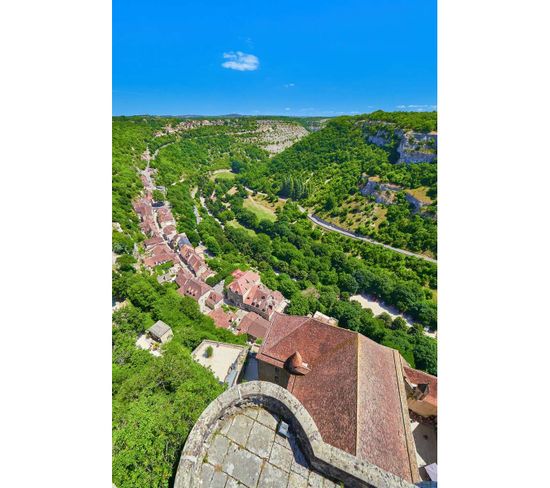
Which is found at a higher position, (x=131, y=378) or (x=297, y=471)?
(x=297, y=471)

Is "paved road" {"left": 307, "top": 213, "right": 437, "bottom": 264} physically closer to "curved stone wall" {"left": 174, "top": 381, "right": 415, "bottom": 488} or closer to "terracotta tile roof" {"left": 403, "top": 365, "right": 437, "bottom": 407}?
"terracotta tile roof" {"left": 403, "top": 365, "right": 437, "bottom": 407}

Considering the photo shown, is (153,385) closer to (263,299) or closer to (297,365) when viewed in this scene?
A: (297,365)

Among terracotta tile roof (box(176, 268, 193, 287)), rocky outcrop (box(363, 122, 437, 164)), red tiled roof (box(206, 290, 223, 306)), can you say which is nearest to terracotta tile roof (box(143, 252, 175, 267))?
terracotta tile roof (box(176, 268, 193, 287))

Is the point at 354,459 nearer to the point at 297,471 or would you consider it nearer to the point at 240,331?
the point at 297,471

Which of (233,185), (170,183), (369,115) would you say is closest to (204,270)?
(170,183)

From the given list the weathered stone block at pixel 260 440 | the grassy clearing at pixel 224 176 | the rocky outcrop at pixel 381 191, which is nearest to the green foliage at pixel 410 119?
the rocky outcrop at pixel 381 191

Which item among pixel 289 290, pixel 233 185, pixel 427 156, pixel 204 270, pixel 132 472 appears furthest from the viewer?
pixel 233 185

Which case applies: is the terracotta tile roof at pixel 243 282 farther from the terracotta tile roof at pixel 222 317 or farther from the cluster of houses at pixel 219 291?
the terracotta tile roof at pixel 222 317
